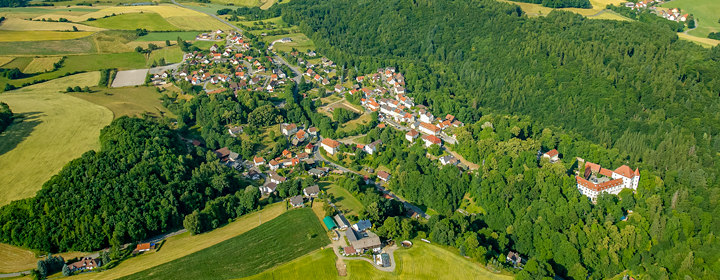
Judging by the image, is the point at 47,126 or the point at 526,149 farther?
the point at 47,126

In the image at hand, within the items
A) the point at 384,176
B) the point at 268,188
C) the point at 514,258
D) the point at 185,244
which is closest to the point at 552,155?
the point at 514,258

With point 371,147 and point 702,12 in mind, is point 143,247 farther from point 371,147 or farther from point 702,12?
point 702,12

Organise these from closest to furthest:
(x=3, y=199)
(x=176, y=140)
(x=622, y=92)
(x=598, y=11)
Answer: (x=3, y=199), (x=176, y=140), (x=622, y=92), (x=598, y=11)

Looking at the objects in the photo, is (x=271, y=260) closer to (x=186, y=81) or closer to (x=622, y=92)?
(x=186, y=81)

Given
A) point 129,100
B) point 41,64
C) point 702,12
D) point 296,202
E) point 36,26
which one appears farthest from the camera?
point 36,26

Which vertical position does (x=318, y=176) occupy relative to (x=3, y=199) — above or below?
below

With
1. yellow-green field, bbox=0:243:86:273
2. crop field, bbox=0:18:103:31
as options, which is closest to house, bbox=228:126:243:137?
yellow-green field, bbox=0:243:86:273

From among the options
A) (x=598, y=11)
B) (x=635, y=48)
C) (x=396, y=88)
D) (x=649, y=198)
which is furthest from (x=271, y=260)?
(x=598, y=11)
